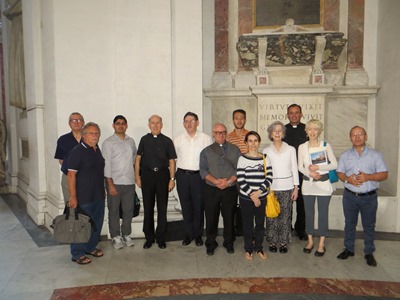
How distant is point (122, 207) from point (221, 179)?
1.45 m

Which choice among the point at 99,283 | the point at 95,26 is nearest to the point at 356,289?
the point at 99,283

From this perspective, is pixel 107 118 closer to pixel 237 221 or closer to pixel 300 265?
pixel 237 221

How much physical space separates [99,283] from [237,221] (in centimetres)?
217

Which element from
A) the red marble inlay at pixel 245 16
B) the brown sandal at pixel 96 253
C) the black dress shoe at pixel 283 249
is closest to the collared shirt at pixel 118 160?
the brown sandal at pixel 96 253

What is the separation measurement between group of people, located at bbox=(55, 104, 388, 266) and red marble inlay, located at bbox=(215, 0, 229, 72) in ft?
7.50

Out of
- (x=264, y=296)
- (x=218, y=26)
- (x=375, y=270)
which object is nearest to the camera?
(x=264, y=296)

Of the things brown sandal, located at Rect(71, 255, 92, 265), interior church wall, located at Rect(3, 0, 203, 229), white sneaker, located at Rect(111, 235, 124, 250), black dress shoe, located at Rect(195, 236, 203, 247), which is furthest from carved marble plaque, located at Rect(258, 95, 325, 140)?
brown sandal, located at Rect(71, 255, 92, 265)

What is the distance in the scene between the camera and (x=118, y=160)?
464 centimetres

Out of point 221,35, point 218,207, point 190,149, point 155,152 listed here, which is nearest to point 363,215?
point 218,207

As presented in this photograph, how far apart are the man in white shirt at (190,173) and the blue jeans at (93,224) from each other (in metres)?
1.08

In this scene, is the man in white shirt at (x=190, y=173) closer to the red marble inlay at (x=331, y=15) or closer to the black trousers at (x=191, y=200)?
the black trousers at (x=191, y=200)

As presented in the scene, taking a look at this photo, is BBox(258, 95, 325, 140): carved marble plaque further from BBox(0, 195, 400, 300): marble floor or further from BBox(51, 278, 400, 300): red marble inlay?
BBox(51, 278, 400, 300): red marble inlay

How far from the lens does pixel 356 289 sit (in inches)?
140

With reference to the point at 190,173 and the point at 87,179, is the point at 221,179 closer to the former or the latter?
the point at 190,173
